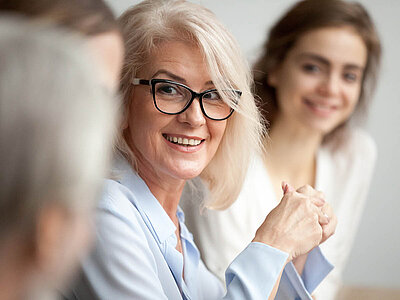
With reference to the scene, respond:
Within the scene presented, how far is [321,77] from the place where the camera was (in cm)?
201

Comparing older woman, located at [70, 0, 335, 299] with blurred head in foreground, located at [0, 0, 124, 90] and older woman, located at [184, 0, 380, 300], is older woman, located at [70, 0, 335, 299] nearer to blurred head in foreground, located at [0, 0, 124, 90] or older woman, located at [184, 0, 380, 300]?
blurred head in foreground, located at [0, 0, 124, 90]

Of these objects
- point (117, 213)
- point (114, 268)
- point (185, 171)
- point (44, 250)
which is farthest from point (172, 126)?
point (44, 250)

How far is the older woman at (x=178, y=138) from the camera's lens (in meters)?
1.11

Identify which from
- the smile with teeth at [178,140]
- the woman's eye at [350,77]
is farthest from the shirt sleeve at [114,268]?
the woman's eye at [350,77]

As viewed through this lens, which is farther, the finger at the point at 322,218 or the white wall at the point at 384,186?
the white wall at the point at 384,186

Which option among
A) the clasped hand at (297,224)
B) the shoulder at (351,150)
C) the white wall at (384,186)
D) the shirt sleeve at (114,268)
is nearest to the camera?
the shirt sleeve at (114,268)

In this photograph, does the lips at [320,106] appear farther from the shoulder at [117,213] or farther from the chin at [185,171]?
the shoulder at [117,213]

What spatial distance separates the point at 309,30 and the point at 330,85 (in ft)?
0.81

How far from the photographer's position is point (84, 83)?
0.52 meters

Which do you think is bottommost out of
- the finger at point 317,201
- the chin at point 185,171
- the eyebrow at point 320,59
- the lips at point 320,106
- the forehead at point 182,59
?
the finger at point 317,201

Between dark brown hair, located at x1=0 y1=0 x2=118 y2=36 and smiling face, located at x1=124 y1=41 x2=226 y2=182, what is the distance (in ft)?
1.33

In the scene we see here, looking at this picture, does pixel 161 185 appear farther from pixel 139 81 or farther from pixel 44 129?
pixel 44 129

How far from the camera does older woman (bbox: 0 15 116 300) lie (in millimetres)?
473

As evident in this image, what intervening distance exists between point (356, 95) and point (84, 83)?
1.77m
